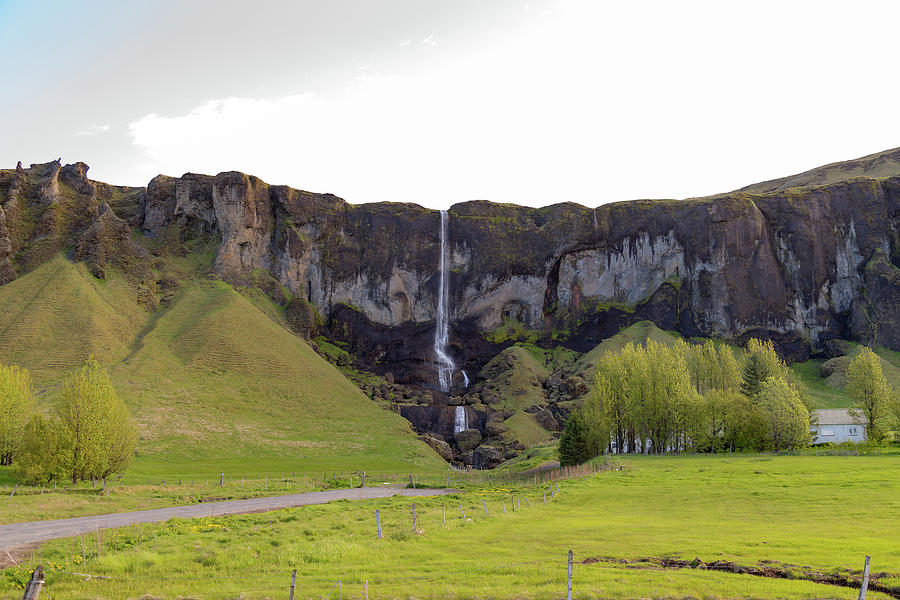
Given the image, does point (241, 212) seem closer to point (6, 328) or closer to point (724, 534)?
point (6, 328)

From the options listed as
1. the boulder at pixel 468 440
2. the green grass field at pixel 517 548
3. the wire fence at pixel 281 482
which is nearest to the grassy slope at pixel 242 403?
the wire fence at pixel 281 482

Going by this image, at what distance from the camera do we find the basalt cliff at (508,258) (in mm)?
141000

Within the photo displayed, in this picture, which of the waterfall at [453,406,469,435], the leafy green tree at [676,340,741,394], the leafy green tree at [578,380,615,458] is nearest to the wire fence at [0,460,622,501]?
the leafy green tree at [578,380,615,458]

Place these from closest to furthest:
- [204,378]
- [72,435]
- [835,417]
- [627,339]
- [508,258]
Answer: [72,435], [835,417], [204,378], [627,339], [508,258]

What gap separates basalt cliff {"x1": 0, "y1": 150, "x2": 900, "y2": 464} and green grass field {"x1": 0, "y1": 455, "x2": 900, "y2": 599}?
107 m

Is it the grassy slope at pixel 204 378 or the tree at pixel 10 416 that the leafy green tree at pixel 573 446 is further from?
the tree at pixel 10 416

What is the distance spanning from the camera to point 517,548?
75.2 feet

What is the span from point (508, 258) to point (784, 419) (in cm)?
9531

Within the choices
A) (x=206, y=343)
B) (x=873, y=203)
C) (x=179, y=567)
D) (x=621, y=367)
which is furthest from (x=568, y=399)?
(x=179, y=567)

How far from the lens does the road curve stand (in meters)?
28.3

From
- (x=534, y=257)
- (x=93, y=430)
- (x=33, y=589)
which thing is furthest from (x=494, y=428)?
(x=33, y=589)

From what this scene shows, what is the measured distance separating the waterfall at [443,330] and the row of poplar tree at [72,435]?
89236 millimetres

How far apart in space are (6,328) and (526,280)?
354 feet

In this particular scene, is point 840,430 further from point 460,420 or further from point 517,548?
point 517,548
